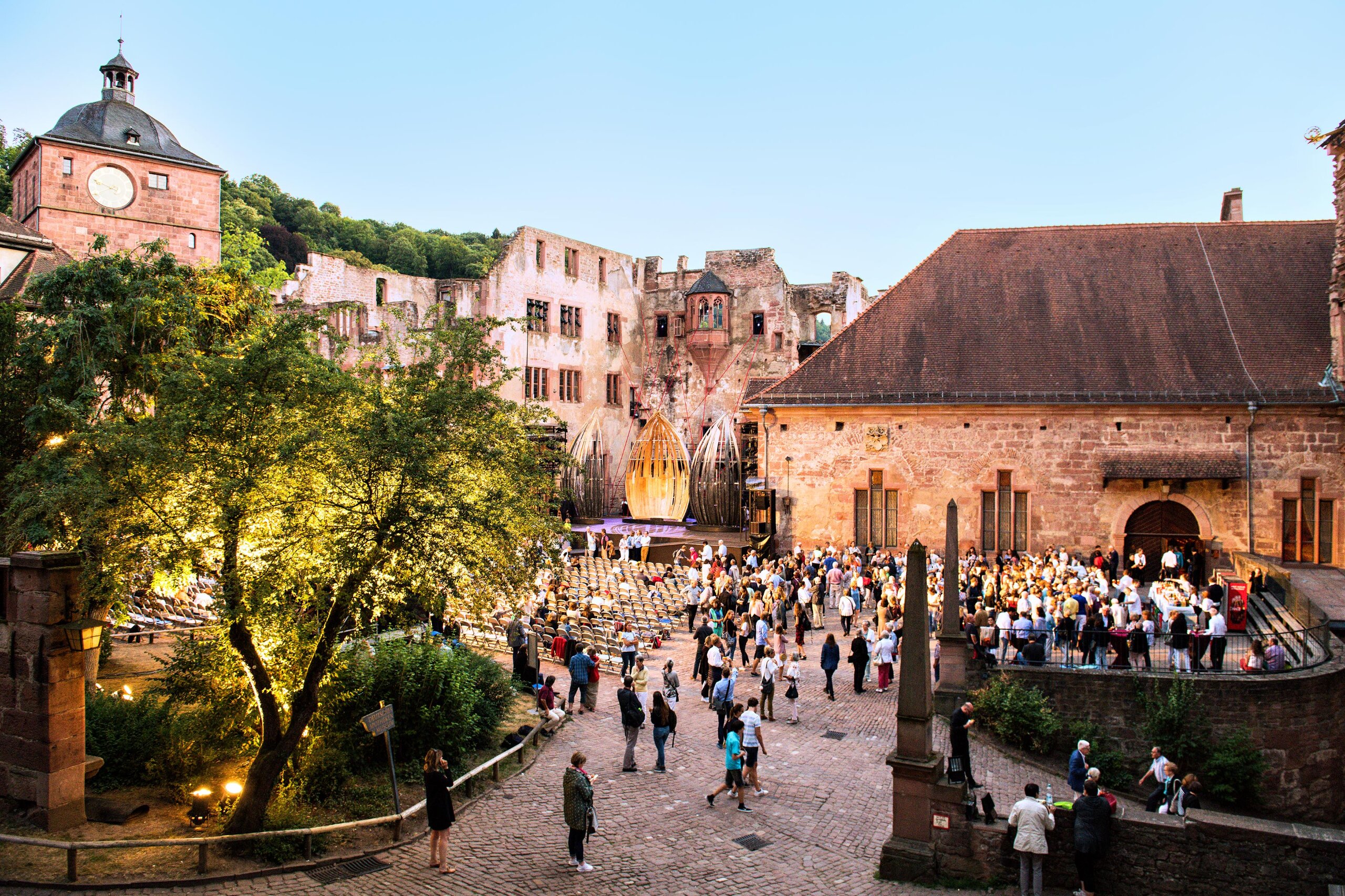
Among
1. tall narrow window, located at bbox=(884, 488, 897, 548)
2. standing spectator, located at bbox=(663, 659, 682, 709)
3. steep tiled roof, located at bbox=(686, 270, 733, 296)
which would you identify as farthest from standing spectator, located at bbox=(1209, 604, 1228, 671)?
steep tiled roof, located at bbox=(686, 270, 733, 296)

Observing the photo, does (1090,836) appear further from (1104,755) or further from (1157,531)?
(1157,531)

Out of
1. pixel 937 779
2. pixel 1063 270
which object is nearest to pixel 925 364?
pixel 1063 270

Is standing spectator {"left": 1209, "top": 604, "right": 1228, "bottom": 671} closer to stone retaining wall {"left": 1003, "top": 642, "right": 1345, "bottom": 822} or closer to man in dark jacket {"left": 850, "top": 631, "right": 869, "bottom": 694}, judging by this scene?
stone retaining wall {"left": 1003, "top": 642, "right": 1345, "bottom": 822}

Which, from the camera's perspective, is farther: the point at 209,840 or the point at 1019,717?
the point at 1019,717

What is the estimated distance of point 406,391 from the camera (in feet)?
38.8

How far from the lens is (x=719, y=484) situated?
37625mm

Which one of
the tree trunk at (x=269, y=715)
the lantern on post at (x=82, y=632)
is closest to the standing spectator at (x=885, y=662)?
the tree trunk at (x=269, y=715)

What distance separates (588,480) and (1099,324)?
2048 cm

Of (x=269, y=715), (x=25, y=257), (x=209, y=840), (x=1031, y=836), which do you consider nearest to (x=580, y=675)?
(x=269, y=715)

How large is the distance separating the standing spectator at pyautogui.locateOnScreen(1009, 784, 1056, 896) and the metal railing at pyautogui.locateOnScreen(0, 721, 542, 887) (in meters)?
6.90

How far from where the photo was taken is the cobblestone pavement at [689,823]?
1060 cm

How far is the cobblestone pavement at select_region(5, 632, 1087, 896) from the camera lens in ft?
34.8

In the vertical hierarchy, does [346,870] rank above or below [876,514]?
below

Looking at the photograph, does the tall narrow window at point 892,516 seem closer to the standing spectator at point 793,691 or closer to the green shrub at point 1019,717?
the green shrub at point 1019,717
